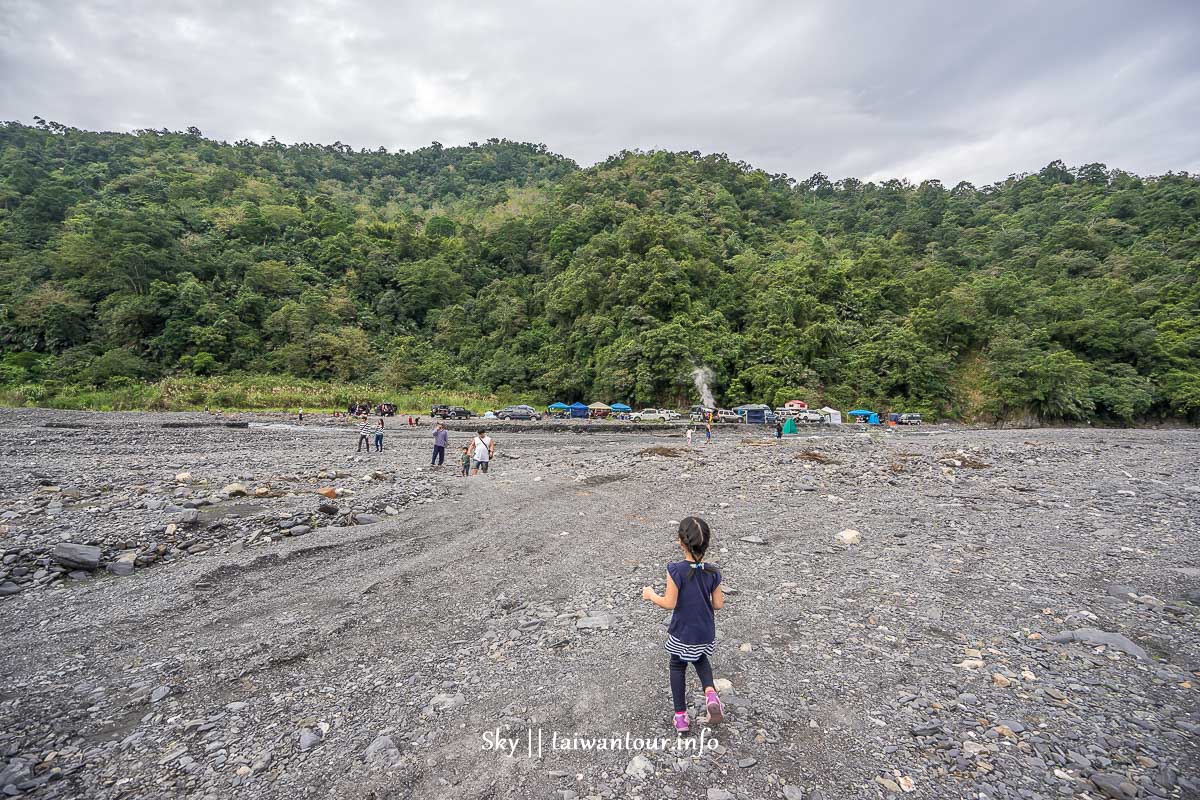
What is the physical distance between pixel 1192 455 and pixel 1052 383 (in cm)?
2275

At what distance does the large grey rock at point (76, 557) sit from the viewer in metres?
6.54

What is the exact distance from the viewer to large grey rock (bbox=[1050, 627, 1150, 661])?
4.53 meters

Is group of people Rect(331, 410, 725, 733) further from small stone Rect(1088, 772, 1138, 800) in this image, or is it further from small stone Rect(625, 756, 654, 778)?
small stone Rect(1088, 772, 1138, 800)

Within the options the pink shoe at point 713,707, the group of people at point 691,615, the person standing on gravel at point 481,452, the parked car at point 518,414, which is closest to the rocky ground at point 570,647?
the pink shoe at point 713,707

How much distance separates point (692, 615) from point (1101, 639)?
4736 mm

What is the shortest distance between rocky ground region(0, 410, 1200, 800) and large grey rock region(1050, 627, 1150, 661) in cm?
3

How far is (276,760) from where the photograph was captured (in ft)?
10.5

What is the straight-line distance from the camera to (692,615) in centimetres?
327

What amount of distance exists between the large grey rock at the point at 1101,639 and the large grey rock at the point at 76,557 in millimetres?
11970

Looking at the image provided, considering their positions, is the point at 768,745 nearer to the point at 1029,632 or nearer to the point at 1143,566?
the point at 1029,632

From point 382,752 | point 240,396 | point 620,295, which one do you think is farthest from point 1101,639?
point 240,396

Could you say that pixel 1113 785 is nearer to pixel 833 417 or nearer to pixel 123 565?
pixel 123 565

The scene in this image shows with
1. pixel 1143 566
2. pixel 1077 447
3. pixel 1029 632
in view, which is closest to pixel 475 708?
pixel 1029 632

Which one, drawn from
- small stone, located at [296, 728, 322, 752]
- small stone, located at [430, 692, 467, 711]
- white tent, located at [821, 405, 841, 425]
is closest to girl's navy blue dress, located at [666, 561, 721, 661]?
small stone, located at [430, 692, 467, 711]
